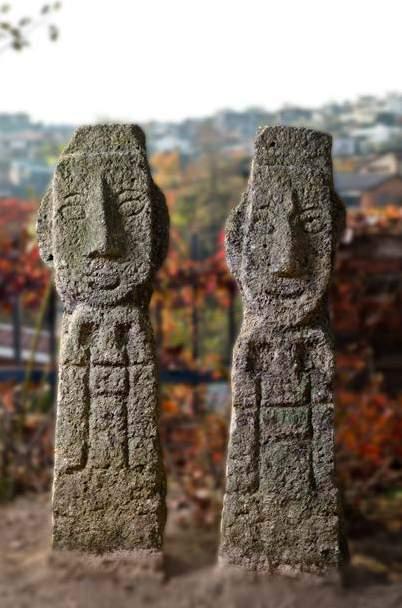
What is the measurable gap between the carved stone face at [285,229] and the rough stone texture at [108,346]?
1.10 ft

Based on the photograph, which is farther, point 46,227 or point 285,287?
point 46,227

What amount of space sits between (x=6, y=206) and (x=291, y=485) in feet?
16.0

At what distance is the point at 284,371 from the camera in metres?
2.84

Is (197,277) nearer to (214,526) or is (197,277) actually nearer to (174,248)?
(174,248)

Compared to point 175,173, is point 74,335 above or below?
below

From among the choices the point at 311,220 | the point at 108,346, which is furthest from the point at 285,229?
the point at 108,346

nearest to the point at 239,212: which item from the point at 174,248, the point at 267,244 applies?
the point at 267,244

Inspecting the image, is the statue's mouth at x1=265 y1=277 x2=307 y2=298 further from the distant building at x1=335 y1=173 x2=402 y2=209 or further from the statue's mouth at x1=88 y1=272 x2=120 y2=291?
the distant building at x1=335 y1=173 x2=402 y2=209

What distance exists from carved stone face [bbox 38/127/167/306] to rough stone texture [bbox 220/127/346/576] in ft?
1.01

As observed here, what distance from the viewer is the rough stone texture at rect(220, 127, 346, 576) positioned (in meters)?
2.80

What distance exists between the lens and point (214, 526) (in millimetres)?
5008

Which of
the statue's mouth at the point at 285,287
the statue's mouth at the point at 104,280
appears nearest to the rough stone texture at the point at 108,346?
the statue's mouth at the point at 104,280

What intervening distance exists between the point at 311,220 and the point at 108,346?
32.5 inches

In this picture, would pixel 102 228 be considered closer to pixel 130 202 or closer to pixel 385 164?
pixel 130 202
